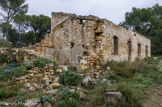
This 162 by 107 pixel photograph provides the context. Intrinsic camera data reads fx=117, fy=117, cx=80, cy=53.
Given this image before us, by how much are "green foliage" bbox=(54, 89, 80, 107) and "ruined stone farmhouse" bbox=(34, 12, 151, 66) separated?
9.63 ft

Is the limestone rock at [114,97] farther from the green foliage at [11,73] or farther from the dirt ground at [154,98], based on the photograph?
the green foliage at [11,73]

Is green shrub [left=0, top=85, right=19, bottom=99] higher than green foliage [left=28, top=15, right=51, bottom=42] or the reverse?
the reverse

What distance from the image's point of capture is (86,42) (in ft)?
26.6

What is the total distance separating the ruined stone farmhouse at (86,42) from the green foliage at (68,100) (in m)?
2.93

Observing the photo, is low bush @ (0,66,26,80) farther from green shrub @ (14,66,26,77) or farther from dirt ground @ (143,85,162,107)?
dirt ground @ (143,85,162,107)

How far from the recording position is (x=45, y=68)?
5.28 meters

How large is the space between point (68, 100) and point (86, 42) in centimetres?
522

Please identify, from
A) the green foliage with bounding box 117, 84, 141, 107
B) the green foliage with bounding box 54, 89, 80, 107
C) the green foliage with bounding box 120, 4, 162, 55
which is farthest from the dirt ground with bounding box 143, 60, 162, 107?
the green foliage with bounding box 120, 4, 162, 55

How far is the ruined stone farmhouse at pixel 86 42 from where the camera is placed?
7.48m

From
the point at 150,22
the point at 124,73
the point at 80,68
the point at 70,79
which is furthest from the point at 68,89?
the point at 150,22

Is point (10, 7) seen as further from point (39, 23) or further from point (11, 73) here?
point (11, 73)

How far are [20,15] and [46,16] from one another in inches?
194

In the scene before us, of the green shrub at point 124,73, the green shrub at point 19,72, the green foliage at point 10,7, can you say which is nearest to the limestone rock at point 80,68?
the green shrub at point 124,73

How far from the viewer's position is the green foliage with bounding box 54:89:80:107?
10.8 ft
